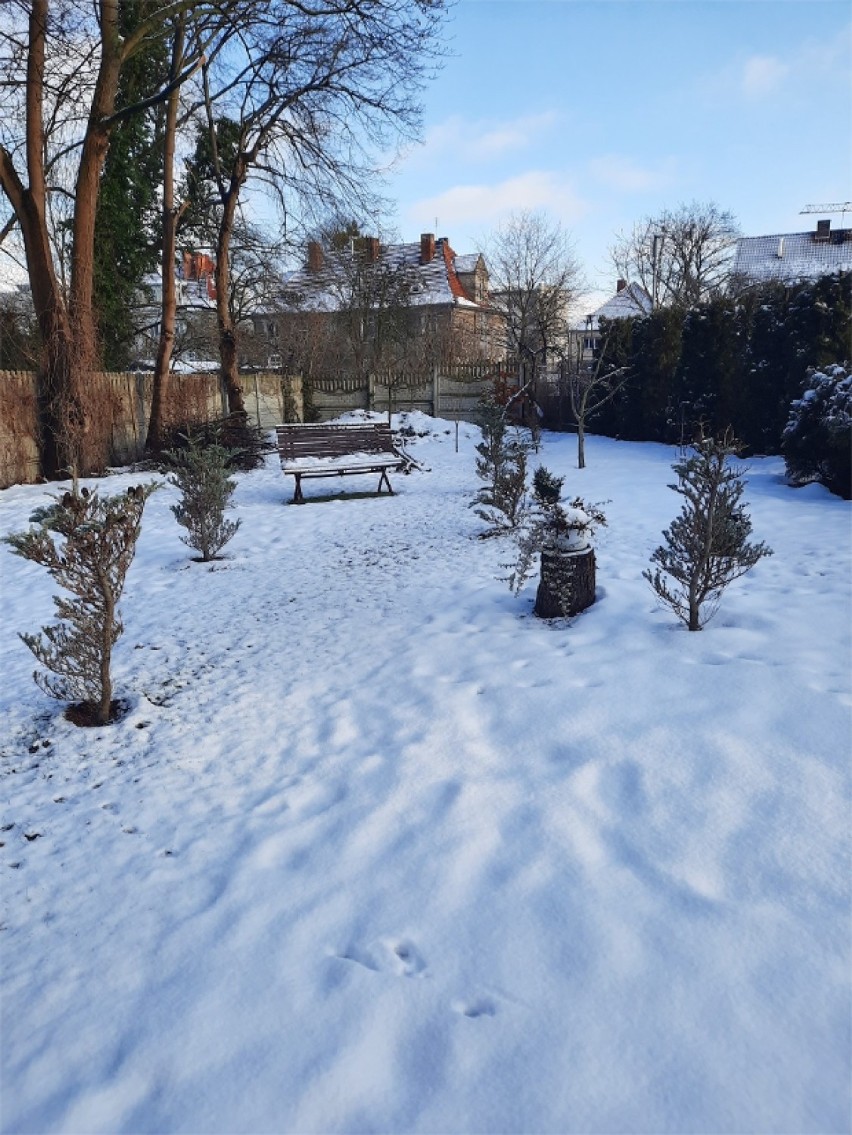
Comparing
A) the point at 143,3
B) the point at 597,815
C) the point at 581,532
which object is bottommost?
the point at 597,815

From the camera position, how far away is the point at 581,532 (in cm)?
469

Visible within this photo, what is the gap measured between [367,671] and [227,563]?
325cm

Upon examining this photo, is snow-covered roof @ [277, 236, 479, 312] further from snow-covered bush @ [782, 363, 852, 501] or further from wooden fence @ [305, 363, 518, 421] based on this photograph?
snow-covered bush @ [782, 363, 852, 501]

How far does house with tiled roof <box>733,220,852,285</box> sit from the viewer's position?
3397cm

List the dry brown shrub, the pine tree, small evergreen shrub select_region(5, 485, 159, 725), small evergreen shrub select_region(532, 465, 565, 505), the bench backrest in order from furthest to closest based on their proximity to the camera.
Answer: the dry brown shrub
the bench backrest
small evergreen shrub select_region(532, 465, 565, 505)
the pine tree
small evergreen shrub select_region(5, 485, 159, 725)

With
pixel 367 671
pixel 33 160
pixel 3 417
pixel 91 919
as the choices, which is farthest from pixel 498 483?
pixel 33 160

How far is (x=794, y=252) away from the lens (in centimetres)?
3494

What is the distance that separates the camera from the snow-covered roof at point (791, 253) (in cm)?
3394

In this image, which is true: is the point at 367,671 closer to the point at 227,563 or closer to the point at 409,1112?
the point at 409,1112

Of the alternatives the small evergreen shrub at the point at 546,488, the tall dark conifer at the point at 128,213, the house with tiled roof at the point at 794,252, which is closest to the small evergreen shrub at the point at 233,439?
the tall dark conifer at the point at 128,213

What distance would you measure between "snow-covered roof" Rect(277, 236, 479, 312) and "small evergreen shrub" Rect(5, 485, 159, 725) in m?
22.9

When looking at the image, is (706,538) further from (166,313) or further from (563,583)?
(166,313)

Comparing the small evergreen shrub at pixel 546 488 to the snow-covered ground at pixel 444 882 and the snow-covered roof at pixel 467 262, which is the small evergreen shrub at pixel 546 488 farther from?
the snow-covered roof at pixel 467 262

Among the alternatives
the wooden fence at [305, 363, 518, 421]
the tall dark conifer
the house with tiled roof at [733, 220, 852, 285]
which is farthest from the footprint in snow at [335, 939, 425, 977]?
the house with tiled roof at [733, 220, 852, 285]
